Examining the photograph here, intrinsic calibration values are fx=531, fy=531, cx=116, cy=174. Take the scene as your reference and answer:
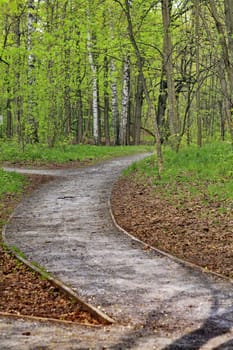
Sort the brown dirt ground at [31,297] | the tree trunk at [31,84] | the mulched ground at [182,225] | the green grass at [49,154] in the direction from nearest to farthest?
the brown dirt ground at [31,297] < the mulched ground at [182,225] < the green grass at [49,154] < the tree trunk at [31,84]

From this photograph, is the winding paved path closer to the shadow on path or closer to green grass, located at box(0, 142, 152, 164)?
the shadow on path

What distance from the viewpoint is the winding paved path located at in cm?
482

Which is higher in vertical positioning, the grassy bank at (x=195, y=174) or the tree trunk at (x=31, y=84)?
the tree trunk at (x=31, y=84)

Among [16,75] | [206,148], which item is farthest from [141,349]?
[16,75]

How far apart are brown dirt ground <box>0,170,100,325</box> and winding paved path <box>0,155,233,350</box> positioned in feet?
0.70

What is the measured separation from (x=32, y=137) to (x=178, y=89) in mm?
7084

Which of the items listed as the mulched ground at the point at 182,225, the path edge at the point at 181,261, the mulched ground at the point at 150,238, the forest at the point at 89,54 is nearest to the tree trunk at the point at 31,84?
the forest at the point at 89,54

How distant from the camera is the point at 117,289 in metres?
6.38

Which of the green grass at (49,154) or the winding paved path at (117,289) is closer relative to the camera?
the winding paved path at (117,289)

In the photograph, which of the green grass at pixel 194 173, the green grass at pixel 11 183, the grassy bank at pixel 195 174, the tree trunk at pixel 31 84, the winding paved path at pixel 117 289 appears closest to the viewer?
the winding paved path at pixel 117 289

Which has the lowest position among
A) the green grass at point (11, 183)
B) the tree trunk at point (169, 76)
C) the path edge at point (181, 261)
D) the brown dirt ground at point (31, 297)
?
the brown dirt ground at point (31, 297)

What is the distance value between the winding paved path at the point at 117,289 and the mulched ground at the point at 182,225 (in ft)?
1.18

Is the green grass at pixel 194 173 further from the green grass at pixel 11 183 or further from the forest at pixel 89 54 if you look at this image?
the green grass at pixel 11 183

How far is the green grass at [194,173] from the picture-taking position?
479 inches
